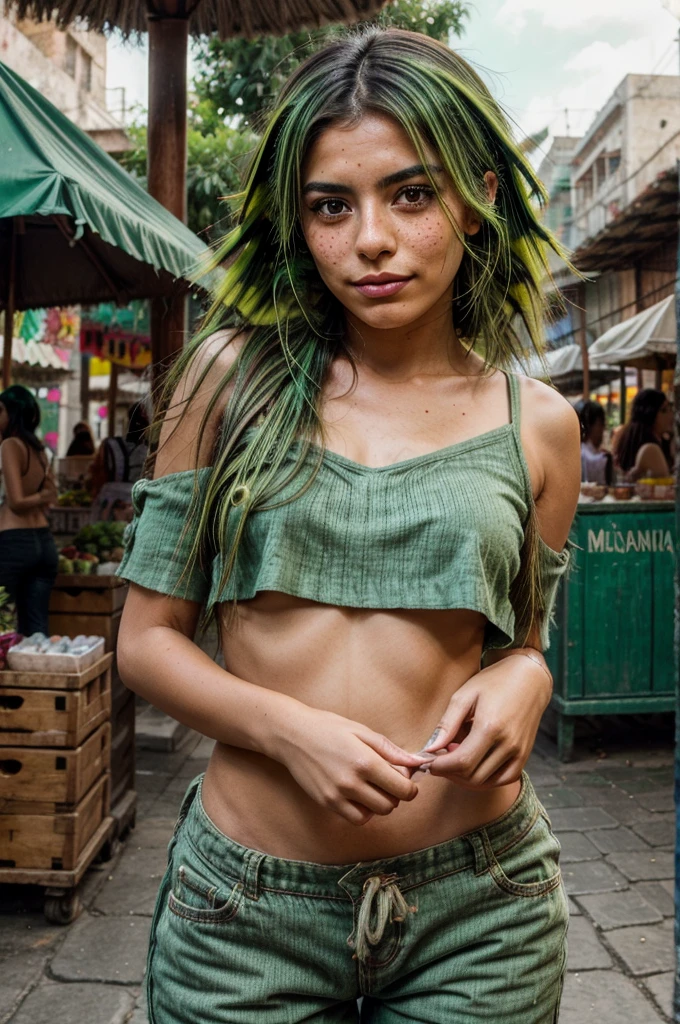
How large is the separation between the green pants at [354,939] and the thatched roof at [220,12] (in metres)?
5.22

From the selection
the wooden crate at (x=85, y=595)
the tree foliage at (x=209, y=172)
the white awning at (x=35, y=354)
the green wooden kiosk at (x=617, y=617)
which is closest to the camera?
the wooden crate at (x=85, y=595)

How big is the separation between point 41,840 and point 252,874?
260 centimetres

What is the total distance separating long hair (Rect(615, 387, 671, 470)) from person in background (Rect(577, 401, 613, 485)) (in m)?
0.20

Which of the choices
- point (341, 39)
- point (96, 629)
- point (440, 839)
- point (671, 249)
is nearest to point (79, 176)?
point (96, 629)

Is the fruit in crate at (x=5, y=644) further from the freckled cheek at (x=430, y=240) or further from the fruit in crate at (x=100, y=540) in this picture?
the freckled cheek at (x=430, y=240)

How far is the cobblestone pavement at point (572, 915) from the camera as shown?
2969mm

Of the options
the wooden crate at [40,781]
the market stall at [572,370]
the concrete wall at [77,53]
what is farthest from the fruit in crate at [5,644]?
the concrete wall at [77,53]

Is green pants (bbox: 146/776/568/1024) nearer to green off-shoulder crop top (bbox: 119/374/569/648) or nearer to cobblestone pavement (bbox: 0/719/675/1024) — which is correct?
green off-shoulder crop top (bbox: 119/374/569/648)

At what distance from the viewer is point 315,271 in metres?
1.42

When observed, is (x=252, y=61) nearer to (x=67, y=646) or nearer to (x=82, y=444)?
(x=82, y=444)

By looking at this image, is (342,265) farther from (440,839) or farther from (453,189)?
(440,839)

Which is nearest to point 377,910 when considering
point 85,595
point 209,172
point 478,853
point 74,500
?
point 478,853

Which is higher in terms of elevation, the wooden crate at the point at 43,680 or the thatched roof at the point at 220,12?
the thatched roof at the point at 220,12

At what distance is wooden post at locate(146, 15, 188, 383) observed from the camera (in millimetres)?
5273
